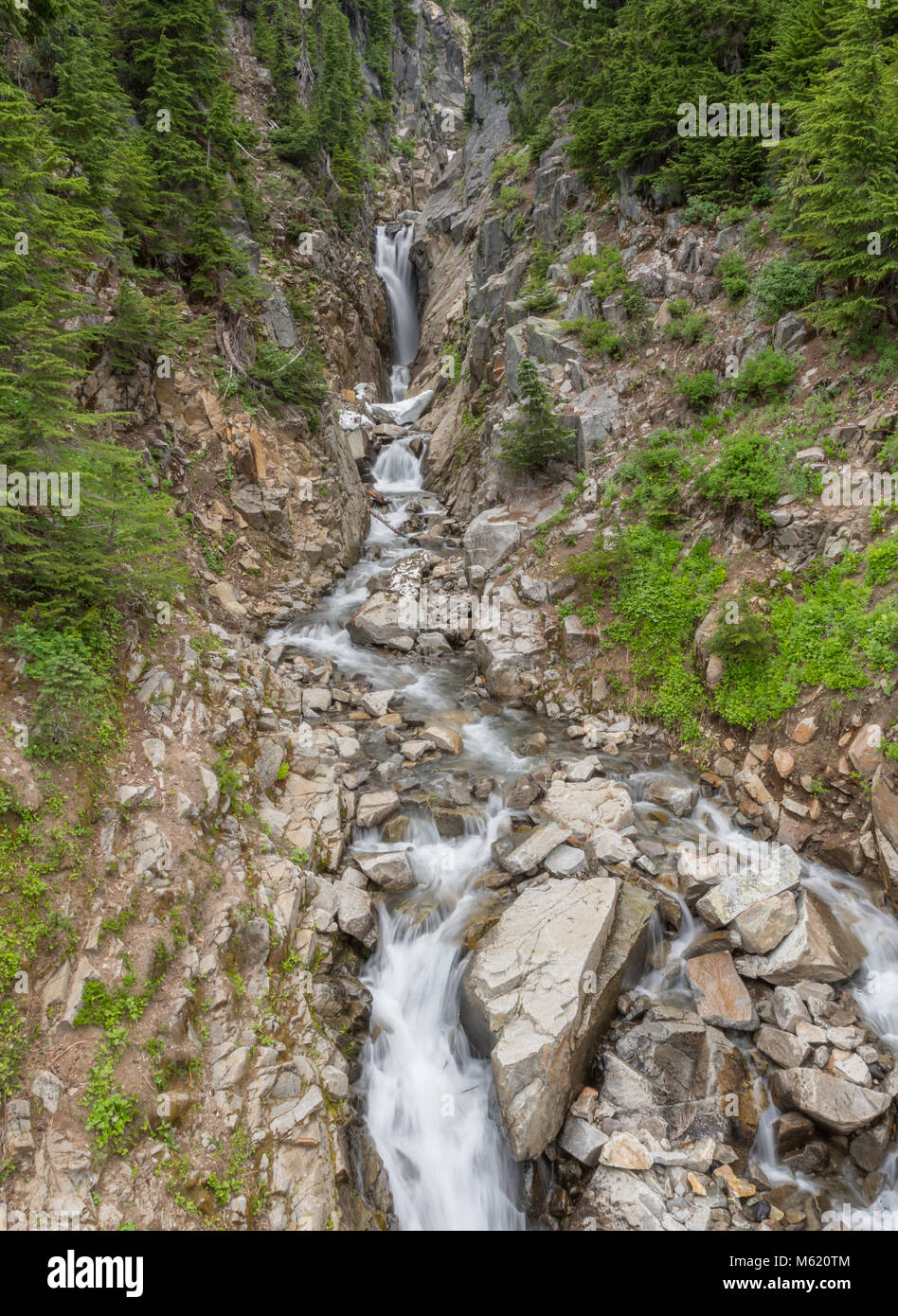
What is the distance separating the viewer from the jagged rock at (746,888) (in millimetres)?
7359

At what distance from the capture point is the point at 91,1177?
450 cm

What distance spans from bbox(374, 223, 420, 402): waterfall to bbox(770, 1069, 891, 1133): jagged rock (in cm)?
3245

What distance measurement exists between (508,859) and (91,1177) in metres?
5.34

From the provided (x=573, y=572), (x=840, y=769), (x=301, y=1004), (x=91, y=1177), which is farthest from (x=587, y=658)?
(x=91, y=1177)

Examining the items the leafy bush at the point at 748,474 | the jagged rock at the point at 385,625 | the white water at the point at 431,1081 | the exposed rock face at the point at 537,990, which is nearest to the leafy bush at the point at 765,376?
the leafy bush at the point at 748,474

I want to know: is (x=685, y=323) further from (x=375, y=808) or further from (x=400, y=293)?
(x=400, y=293)

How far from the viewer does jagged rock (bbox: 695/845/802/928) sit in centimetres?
736

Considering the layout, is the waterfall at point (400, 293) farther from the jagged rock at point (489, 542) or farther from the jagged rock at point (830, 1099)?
the jagged rock at point (830, 1099)

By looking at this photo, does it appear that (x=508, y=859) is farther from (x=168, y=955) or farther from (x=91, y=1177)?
(x=91, y=1177)

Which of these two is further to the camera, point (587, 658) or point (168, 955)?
point (587, 658)

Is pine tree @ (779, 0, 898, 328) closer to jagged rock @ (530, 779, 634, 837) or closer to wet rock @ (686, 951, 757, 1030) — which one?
jagged rock @ (530, 779, 634, 837)

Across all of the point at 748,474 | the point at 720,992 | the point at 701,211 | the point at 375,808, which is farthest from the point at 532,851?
the point at 701,211

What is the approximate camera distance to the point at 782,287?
38.9ft
